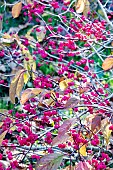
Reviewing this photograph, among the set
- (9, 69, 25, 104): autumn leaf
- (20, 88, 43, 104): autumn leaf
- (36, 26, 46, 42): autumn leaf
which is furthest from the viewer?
(36, 26, 46, 42): autumn leaf

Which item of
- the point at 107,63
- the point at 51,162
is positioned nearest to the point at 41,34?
the point at 107,63

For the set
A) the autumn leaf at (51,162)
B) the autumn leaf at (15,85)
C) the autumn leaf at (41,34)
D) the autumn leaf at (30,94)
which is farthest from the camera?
the autumn leaf at (41,34)

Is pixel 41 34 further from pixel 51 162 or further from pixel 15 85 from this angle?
pixel 51 162

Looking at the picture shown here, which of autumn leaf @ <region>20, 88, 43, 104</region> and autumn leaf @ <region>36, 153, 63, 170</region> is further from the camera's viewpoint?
autumn leaf @ <region>20, 88, 43, 104</region>

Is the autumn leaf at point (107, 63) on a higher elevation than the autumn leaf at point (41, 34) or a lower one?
lower

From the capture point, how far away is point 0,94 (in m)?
3.17

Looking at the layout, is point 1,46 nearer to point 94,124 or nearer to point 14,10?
point 14,10

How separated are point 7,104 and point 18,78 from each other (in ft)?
5.30

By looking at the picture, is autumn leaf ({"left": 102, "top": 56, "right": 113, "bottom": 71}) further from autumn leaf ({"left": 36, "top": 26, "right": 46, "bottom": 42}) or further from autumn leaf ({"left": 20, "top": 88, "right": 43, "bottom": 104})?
autumn leaf ({"left": 36, "top": 26, "right": 46, "bottom": 42})

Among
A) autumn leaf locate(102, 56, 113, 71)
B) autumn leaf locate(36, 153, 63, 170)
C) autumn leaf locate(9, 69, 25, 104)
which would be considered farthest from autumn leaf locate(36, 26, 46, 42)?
autumn leaf locate(36, 153, 63, 170)

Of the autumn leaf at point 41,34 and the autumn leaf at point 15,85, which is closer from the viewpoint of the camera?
the autumn leaf at point 15,85

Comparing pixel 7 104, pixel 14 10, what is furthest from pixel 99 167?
pixel 7 104

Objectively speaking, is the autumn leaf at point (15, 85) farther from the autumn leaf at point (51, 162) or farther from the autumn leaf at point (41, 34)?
the autumn leaf at point (41, 34)

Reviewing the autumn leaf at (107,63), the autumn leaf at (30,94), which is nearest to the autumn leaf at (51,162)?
the autumn leaf at (30,94)
